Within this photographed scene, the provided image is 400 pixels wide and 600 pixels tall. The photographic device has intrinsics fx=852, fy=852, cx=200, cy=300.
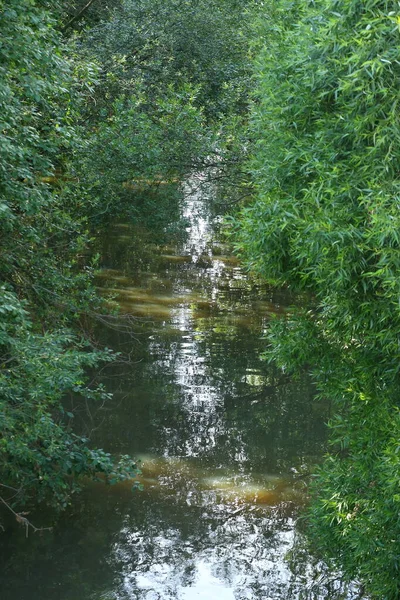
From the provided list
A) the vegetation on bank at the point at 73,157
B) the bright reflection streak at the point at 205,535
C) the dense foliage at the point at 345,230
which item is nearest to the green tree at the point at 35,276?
the vegetation on bank at the point at 73,157

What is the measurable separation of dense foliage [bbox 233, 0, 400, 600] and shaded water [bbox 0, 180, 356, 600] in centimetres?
133

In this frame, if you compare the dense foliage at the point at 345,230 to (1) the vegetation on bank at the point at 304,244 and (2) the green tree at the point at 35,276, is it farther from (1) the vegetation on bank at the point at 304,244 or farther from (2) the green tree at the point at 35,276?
(2) the green tree at the point at 35,276

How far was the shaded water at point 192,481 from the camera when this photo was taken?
6.55 meters

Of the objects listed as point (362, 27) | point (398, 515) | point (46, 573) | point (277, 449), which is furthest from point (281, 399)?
point (362, 27)

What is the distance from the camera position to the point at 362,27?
14.8 ft

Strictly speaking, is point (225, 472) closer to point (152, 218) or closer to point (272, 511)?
point (272, 511)

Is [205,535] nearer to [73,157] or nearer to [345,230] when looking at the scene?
[345,230]

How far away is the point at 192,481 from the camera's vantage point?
8.12m

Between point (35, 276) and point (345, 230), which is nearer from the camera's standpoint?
point (345, 230)

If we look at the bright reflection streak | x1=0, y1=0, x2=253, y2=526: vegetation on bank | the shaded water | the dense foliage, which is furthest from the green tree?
the dense foliage

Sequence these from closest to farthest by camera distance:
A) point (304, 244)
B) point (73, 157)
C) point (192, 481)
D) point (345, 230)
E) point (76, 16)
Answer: point (345, 230), point (304, 244), point (192, 481), point (73, 157), point (76, 16)

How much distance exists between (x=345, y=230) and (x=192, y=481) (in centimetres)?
428

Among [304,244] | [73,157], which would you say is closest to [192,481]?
[73,157]

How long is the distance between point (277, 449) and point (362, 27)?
5.53 metres
